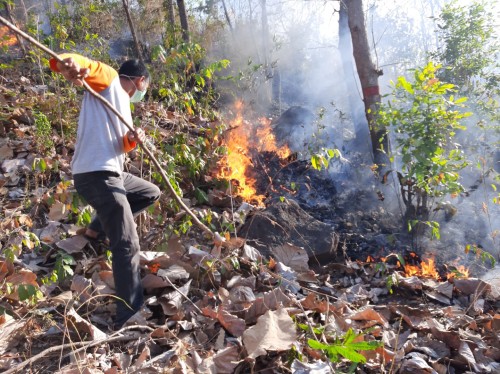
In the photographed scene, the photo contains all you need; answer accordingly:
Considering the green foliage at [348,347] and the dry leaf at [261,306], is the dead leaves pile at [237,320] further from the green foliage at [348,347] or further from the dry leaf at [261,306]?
the green foliage at [348,347]

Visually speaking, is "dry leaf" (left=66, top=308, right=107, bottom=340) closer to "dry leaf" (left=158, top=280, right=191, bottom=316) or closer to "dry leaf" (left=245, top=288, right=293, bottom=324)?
"dry leaf" (left=158, top=280, right=191, bottom=316)

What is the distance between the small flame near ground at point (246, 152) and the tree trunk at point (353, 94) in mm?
1663

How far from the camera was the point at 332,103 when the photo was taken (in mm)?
9305

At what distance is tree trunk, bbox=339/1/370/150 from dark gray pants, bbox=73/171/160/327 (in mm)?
5363

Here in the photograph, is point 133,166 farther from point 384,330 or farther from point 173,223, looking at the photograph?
point 384,330

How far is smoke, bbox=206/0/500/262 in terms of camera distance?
5559 mm

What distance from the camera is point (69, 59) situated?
2535 millimetres

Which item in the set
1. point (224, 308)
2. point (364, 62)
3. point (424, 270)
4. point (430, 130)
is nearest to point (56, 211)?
point (224, 308)

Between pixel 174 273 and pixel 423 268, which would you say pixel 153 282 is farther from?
pixel 423 268

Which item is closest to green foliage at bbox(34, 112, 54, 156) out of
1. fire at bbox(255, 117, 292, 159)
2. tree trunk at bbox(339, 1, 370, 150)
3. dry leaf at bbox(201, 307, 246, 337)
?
dry leaf at bbox(201, 307, 246, 337)

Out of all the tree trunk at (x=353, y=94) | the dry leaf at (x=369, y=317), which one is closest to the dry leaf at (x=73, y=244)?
the dry leaf at (x=369, y=317)

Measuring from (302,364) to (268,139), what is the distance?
5.55 metres

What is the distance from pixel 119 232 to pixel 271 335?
1.30 m

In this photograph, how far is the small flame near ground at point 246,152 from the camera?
5547mm
